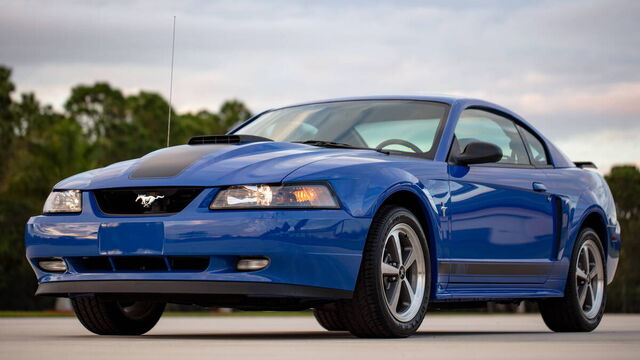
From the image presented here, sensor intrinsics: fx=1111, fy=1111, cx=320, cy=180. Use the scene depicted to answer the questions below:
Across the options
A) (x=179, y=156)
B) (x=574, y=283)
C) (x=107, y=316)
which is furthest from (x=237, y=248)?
(x=574, y=283)

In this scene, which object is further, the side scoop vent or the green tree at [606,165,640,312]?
the green tree at [606,165,640,312]

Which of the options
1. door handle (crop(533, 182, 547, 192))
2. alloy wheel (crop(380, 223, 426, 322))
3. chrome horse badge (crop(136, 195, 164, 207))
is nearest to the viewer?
chrome horse badge (crop(136, 195, 164, 207))

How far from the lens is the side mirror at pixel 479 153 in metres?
7.22

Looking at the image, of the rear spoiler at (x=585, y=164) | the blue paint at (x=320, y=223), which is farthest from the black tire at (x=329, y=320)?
the rear spoiler at (x=585, y=164)

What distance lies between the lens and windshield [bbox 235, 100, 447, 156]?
24.3 feet

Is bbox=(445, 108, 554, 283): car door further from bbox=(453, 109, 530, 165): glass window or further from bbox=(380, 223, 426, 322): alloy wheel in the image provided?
bbox=(380, 223, 426, 322): alloy wheel

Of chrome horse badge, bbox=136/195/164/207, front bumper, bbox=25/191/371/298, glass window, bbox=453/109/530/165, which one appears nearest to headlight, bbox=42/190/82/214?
front bumper, bbox=25/191/371/298

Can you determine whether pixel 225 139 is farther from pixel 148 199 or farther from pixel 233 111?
pixel 233 111

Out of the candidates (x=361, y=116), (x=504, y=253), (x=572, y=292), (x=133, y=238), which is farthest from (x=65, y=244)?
(x=572, y=292)

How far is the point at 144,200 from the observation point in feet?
20.6

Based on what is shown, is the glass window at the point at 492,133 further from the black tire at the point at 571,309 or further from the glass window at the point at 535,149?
the black tire at the point at 571,309

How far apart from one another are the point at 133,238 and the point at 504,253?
2.77m

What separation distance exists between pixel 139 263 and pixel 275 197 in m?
0.92

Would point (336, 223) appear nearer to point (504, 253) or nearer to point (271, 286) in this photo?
Result: point (271, 286)
